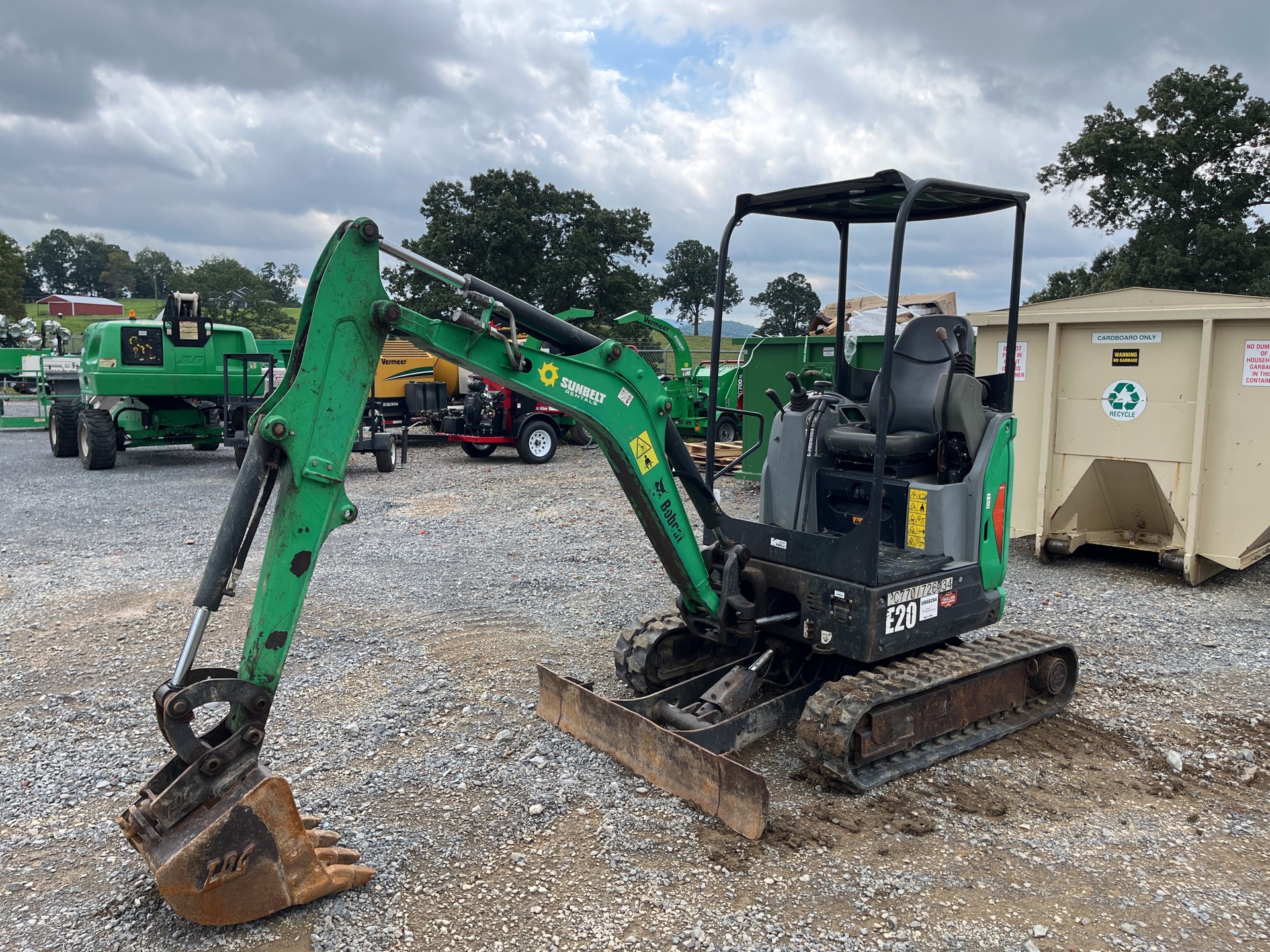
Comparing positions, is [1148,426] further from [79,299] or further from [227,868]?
[79,299]

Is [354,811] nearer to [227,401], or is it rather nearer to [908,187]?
[908,187]

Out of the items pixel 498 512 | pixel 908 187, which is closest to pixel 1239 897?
pixel 908 187

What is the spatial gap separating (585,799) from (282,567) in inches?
69.5

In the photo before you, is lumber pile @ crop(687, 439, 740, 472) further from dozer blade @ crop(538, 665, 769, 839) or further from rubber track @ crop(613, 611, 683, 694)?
dozer blade @ crop(538, 665, 769, 839)

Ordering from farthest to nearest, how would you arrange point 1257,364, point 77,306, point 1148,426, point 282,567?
1. point 77,306
2. point 1148,426
3. point 1257,364
4. point 282,567

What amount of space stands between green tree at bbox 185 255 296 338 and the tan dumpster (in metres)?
48.4

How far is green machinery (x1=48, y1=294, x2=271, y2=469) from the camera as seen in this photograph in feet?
50.3

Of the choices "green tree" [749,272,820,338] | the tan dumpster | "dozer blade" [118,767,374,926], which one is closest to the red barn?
"green tree" [749,272,820,338]

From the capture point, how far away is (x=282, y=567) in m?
3.33

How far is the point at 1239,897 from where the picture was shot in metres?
3.49

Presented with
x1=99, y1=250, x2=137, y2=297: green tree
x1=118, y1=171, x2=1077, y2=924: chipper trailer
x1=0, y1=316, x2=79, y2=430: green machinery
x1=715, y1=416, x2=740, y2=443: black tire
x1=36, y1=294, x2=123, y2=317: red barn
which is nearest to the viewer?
x1=118, y1=171, x2=1077, y2=924: chipper trailer

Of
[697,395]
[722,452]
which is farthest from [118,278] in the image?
[722,452]

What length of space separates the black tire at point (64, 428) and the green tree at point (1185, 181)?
27.6 metres

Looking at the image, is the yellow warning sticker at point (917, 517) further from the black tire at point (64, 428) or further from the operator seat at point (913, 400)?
the black tire at point (64, 428)
